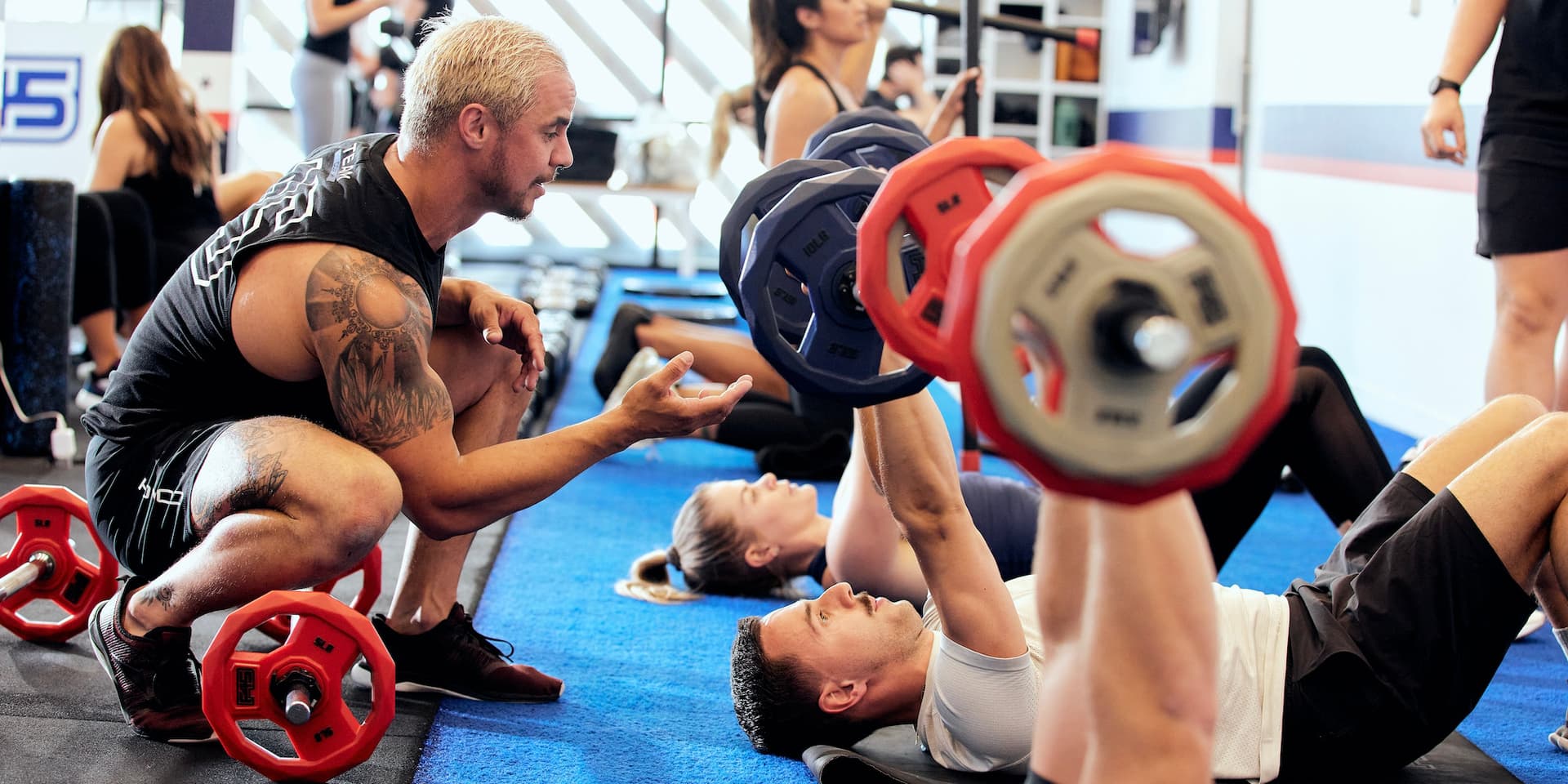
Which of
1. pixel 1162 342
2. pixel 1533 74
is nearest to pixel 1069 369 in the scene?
pixel 1162 342

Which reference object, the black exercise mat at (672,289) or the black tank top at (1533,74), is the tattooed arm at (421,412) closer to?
the black tank top at (1533,74)

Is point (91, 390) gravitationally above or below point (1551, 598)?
below

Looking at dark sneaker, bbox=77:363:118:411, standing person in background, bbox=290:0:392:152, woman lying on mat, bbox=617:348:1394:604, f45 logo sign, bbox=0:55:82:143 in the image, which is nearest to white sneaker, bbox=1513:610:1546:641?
woman lying on mat, bbox=617:348:1394:604

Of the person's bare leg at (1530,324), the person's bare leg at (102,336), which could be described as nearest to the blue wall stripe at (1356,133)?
the person's bare leg at (1530,324)

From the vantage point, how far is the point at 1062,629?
1.05 metres

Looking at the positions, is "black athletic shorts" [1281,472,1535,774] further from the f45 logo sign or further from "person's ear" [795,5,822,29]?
the f45 logo sign

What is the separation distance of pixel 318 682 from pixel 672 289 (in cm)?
510

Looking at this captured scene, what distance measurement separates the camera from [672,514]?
291 cm

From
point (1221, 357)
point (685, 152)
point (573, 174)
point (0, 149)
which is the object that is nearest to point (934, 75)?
point (685, 152)

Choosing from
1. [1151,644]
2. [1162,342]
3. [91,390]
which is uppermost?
[1162,342]

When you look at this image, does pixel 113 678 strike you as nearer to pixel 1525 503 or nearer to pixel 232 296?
pixel 232 296

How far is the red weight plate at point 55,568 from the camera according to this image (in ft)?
6.09

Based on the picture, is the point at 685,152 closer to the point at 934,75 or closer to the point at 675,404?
the point at 934,75

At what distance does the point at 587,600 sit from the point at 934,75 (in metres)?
5.56
